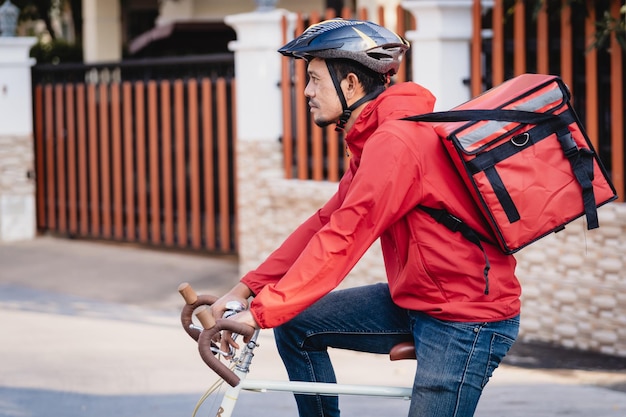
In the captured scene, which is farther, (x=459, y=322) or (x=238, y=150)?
(x=238, y=150)

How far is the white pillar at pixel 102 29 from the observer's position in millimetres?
15719

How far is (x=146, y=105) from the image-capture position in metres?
11.4

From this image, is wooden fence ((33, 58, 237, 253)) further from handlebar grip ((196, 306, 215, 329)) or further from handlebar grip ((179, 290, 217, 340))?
→ handlebar grip ((196, 306, 215, 329))

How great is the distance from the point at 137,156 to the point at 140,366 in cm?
467

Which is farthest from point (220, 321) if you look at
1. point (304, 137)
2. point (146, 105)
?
point (146, 105)

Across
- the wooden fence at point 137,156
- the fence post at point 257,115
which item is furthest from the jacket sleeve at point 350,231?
the wooden fence at point 137,156

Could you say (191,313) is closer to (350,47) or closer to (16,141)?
(350,47)

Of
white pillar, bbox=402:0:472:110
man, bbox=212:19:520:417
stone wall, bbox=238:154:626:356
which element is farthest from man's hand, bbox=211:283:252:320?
white pillar, bbox=402:0:472:110

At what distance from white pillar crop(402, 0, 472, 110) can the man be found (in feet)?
13.9

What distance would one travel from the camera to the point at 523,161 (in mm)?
3098

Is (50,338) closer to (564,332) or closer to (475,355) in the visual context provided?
(564,332)

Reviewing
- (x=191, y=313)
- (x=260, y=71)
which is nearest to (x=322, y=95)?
(x=191, y=313)

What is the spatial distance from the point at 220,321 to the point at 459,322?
649mm

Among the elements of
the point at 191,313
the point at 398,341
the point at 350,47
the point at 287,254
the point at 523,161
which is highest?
the point at 350,47
